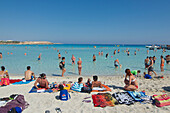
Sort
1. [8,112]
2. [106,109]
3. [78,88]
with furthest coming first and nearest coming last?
[78,88]
[106,109]
[8,112]

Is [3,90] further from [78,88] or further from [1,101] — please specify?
[78,88]

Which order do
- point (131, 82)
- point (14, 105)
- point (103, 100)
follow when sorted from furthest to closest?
1. point (131, 82)
2. point (103, 100)
3. point (14, 105)

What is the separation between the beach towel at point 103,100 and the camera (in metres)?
4.39

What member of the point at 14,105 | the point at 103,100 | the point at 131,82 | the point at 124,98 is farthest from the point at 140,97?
the point at 14,105

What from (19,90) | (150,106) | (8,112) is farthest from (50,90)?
(150,106)

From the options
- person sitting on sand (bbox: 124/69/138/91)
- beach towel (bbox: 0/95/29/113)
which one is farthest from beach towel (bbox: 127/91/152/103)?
beach towel (bbox: 0/95/29/113)

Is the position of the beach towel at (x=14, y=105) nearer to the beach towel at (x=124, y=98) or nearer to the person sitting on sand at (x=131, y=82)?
the beach towel at (x=124, y=98)

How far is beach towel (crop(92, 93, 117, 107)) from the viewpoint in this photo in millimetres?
4395

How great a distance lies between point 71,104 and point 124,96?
1.99 m

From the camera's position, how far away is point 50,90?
18.4 feet

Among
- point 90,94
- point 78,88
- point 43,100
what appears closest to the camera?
point 43,100

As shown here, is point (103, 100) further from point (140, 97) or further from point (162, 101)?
point (162, 101)

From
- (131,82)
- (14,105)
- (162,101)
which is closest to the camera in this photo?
(14,105)

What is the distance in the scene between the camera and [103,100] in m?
4.66
